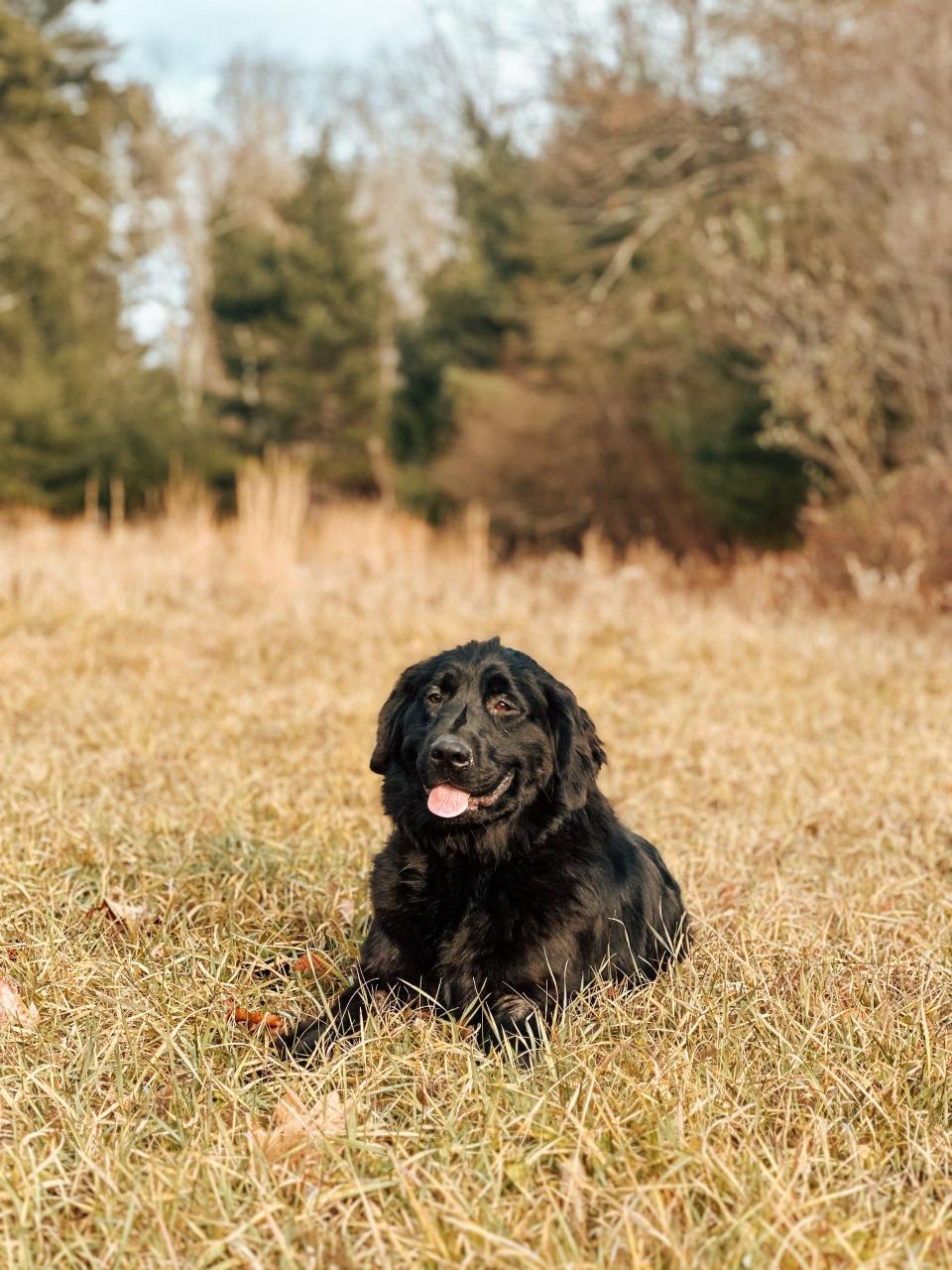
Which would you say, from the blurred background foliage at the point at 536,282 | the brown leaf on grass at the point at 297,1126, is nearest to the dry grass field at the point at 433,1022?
the brown leaf on grass at the point at 297,1126

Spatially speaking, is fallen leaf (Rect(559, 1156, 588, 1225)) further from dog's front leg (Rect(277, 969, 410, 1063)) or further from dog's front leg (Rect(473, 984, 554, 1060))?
dog's front leg (Rect(277, 969, 410, 1063))

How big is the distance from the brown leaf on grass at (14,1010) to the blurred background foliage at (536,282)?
8.84m

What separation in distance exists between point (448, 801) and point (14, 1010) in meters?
1.09

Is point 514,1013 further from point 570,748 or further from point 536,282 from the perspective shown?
point 536,282

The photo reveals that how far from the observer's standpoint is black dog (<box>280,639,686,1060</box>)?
2594mm

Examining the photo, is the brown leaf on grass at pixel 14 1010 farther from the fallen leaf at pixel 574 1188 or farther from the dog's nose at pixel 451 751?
the fallen leaf at pixel 574 1188

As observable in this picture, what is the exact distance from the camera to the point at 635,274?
1734cm

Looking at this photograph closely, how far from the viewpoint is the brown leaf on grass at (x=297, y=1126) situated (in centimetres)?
201

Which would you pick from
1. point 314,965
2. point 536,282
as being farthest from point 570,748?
point 536,282

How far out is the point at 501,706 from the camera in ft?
9.12

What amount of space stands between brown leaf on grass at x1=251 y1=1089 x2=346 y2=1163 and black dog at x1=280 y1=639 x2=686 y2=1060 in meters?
0.32

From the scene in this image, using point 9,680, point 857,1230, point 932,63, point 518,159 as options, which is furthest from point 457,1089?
point 518,159

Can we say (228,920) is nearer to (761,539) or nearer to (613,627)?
(613,627)

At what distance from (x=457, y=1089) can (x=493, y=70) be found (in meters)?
23.0
